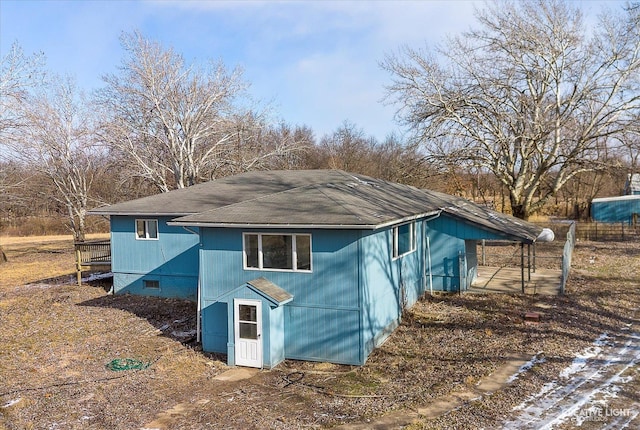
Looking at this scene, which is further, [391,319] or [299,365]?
[391,319]

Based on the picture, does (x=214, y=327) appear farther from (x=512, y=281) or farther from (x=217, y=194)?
(x=512, y=281)

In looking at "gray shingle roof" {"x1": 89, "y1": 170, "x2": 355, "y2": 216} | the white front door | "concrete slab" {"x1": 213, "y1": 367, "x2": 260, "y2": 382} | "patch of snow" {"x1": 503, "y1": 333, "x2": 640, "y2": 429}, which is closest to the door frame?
the white front door

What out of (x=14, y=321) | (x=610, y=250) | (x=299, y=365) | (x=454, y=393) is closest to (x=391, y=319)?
(x=299, y=365)

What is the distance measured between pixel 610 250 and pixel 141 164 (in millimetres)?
27149

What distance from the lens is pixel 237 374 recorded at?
1074 centimetres

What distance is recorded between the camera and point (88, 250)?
829 inches

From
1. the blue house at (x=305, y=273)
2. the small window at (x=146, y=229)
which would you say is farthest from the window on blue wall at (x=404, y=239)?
the small window at (x=146, y=229)

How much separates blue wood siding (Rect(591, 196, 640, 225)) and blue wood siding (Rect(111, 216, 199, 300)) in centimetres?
3779

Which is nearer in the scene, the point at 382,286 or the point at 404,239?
A: the point at 382,286

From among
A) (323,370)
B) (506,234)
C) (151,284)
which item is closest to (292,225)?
(323,370)

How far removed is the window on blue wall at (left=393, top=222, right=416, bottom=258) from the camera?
13.6 m

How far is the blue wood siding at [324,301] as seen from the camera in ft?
35.7

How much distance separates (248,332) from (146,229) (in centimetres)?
909

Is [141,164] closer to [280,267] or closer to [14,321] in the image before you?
[14,321]
